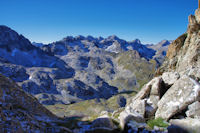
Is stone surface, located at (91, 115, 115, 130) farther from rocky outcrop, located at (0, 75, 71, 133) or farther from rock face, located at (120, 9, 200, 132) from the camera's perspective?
rocky outcrop, located at (0, 75, 71, 133)

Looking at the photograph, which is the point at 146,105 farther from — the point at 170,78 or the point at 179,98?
the point at 170,78

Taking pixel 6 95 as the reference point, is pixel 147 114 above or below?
below

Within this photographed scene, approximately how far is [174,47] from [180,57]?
370 centimetres

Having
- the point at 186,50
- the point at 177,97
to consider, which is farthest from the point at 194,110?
the point at 186,50

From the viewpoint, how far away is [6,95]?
17.8 metres

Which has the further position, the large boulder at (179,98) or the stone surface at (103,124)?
the stone surface at (103,124)

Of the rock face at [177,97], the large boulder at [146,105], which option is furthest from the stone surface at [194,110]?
the large boulder at [146,105]

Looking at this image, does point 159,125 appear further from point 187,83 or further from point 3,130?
point 3,130

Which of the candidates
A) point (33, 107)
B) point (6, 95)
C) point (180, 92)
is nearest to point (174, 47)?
point (180, 92)

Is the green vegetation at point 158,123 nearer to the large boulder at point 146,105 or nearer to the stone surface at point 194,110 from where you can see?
the large boulder at point 146,105

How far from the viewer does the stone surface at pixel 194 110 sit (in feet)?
47.0

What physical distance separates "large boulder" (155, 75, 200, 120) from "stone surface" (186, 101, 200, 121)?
0.56 meters

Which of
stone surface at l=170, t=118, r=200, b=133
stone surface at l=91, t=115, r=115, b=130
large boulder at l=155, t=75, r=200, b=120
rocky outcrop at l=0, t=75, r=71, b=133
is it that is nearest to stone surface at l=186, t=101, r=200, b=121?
large boulder at l=155, t=75, r=200, b=120

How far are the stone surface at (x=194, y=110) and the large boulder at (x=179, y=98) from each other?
22.1 inches
